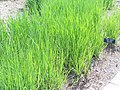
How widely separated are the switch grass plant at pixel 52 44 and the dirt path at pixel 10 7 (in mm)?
1641

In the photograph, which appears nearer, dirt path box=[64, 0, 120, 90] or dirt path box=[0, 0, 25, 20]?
dirt path box=[64, 0, 120, 90]

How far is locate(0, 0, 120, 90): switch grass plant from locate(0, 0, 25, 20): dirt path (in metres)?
1.64

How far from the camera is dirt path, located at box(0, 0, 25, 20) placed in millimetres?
5043

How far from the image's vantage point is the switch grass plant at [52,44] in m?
2.13

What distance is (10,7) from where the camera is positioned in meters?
5.46

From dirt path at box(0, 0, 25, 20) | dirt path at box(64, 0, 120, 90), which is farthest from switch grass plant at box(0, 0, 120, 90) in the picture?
dirt path at box(0, 0, 25, 20)

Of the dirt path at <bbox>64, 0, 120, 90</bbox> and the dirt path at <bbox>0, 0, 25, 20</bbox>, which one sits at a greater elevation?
the dirt path at <bbox>0, 0, 25, 20</bbox>

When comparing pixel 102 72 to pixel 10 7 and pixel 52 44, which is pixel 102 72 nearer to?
pixel 52 44

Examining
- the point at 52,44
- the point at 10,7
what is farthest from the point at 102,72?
the point at 10,7

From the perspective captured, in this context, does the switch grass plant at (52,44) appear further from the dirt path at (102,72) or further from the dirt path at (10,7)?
the dirt path at (10,7)

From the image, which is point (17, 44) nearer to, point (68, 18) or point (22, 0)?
point (68, 18)

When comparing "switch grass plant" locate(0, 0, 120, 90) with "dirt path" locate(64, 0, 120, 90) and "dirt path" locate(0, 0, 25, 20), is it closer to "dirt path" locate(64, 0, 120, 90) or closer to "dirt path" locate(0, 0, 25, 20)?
"dirt path" locate(64, 0, 120, 90)

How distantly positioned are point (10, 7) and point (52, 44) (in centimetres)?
299

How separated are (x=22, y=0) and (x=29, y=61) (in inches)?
157
